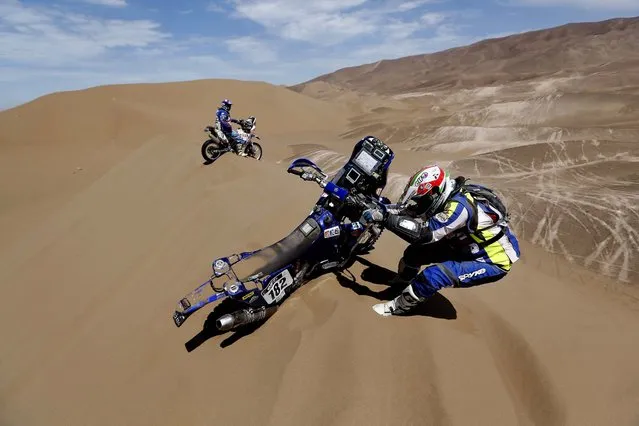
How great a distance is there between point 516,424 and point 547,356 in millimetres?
1110

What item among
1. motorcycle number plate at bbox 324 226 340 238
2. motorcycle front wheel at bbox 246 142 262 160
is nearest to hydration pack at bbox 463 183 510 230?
motorcycle number plate at bbox 324 226 340 238

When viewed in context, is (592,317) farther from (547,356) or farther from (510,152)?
(510,152)

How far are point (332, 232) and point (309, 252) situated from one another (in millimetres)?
341

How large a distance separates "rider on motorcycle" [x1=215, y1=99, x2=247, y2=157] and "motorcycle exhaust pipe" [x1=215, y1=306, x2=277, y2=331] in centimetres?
829

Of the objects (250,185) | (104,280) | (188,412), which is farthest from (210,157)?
(188,412)

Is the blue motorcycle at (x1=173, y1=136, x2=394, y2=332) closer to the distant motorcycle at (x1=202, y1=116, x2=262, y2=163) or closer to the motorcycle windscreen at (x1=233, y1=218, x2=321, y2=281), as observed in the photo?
the motorcycle windscreen at (x1=233, y1=218, x2=321, y2=281)

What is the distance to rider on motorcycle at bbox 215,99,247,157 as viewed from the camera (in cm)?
1142

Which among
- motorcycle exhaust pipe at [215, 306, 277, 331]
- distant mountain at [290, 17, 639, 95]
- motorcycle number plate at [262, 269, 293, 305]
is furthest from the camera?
distant mountain at [290, 17, 639, 95]

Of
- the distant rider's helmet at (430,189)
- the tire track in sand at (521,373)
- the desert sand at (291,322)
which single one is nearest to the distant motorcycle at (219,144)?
the desert sand at (291,322)

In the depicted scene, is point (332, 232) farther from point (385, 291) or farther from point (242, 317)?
point (242, 317)

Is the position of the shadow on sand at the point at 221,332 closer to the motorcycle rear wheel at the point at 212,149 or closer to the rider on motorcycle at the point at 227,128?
the motorcycle rear wheel at the point at 212,149

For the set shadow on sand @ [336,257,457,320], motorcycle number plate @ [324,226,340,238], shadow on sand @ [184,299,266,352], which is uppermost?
motorcycle number plate @ [324,226,340,238]

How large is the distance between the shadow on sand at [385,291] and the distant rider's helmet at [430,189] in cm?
100

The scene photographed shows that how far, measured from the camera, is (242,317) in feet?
12.5
